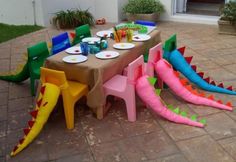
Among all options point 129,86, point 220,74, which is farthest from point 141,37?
point 220,74

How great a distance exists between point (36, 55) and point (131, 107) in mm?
1262

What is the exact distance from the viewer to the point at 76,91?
286cm

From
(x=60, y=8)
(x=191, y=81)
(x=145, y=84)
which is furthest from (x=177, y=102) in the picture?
(x=60, y=8)

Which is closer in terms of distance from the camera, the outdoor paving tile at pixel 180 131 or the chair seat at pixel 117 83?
the outdoor paving tile at pixel 180 131

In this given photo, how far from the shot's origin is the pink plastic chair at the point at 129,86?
2805mm

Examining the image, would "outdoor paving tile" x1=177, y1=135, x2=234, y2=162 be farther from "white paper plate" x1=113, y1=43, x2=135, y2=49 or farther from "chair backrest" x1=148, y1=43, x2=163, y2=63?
"white paper plate" x1=113, y1=43, x2=135, y2=49

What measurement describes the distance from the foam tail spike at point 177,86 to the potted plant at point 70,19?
354 cm

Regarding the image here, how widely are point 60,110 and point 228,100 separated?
6.00 feet

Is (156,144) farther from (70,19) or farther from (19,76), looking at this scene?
(70,19)

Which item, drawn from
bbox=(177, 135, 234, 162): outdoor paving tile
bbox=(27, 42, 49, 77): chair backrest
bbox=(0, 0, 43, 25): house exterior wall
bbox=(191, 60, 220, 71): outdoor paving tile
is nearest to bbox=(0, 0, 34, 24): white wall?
bbox=(0, 0, 43, 25): house exterior wall

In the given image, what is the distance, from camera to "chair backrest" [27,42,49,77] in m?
3.32

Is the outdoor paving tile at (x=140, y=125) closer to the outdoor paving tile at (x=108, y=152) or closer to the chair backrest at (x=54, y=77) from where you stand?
the outdoor paving tile at (x=108, y=152)

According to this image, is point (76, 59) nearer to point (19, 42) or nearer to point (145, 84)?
point (145, 84)

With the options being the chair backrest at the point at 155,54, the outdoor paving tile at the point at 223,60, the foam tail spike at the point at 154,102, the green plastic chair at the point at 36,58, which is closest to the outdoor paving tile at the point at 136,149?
the foam tail spike at the point at 154,102
